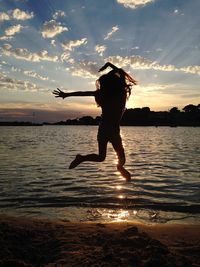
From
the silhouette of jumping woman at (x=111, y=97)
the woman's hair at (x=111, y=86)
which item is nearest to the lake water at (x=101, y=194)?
the silhouette of jumping woman at (x=111, y=97)

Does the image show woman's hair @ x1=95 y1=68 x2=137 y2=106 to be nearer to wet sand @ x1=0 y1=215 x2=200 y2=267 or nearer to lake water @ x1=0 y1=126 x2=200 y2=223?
wet sand @ x1=0 y1=215 x2=200 y2=267

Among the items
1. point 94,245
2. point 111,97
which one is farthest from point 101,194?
point 111,97

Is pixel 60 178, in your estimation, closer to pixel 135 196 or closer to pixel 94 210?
pixel 135 196

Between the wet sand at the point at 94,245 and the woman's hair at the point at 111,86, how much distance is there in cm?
311

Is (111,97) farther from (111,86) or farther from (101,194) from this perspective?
(101,194)

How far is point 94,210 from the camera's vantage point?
12.2 m

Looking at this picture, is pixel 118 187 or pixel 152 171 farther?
pixel 152 171

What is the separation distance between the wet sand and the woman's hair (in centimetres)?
311

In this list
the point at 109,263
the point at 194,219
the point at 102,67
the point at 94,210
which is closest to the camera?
the point at 109,263

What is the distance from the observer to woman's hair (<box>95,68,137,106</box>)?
7.47m

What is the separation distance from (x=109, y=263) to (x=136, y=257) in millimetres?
628

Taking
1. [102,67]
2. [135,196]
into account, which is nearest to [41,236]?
[102,67]

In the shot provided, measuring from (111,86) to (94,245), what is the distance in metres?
3.46

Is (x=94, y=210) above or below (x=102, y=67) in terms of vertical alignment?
below
